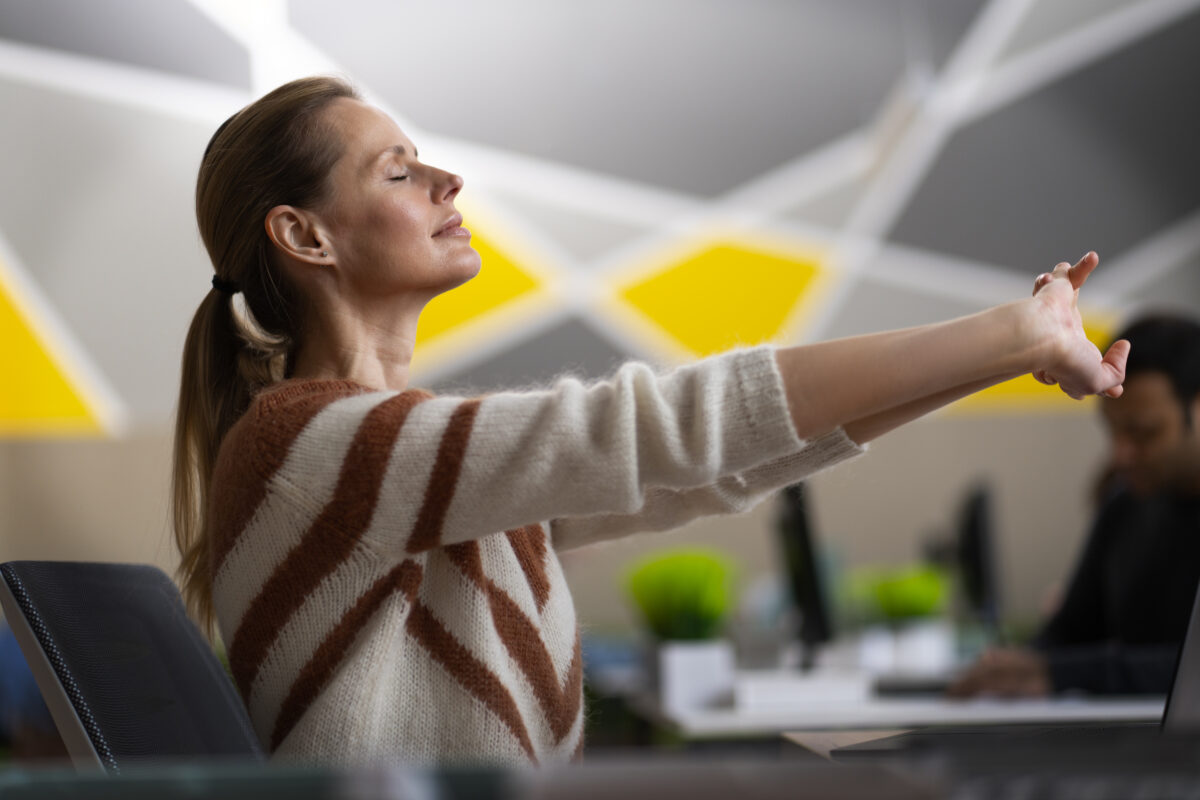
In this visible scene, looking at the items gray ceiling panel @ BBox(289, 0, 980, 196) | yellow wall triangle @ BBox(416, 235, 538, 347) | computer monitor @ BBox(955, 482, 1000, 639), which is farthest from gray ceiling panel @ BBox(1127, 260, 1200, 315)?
yellow wall triangle @ BBox(416, 235, 538, 347)

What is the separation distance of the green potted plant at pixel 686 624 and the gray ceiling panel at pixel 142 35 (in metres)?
2.88

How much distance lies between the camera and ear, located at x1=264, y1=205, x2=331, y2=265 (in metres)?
1.12

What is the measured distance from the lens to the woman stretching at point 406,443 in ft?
2.70

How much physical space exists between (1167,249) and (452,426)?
16.5 ft

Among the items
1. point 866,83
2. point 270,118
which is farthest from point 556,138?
point 270,118

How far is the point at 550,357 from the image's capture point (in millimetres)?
4773

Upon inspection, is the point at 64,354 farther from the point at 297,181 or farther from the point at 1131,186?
the point at 1131,186

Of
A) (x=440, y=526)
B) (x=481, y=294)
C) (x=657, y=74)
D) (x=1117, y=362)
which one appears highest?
(x=657, y=74)

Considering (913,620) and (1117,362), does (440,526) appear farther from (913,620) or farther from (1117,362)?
(913,620)

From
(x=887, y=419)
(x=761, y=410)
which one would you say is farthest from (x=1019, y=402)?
(x=761, y=410)

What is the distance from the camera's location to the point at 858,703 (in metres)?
2.02

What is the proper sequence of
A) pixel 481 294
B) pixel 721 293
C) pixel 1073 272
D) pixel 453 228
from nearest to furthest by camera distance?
pixel 1073 272, pixel 453 228, pixel 481 294, pixel 721 293

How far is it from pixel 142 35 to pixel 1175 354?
368cm

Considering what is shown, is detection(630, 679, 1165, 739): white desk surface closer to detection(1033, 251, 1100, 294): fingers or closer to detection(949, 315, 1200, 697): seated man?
detection(949, 315, 1200, 697): seated man
